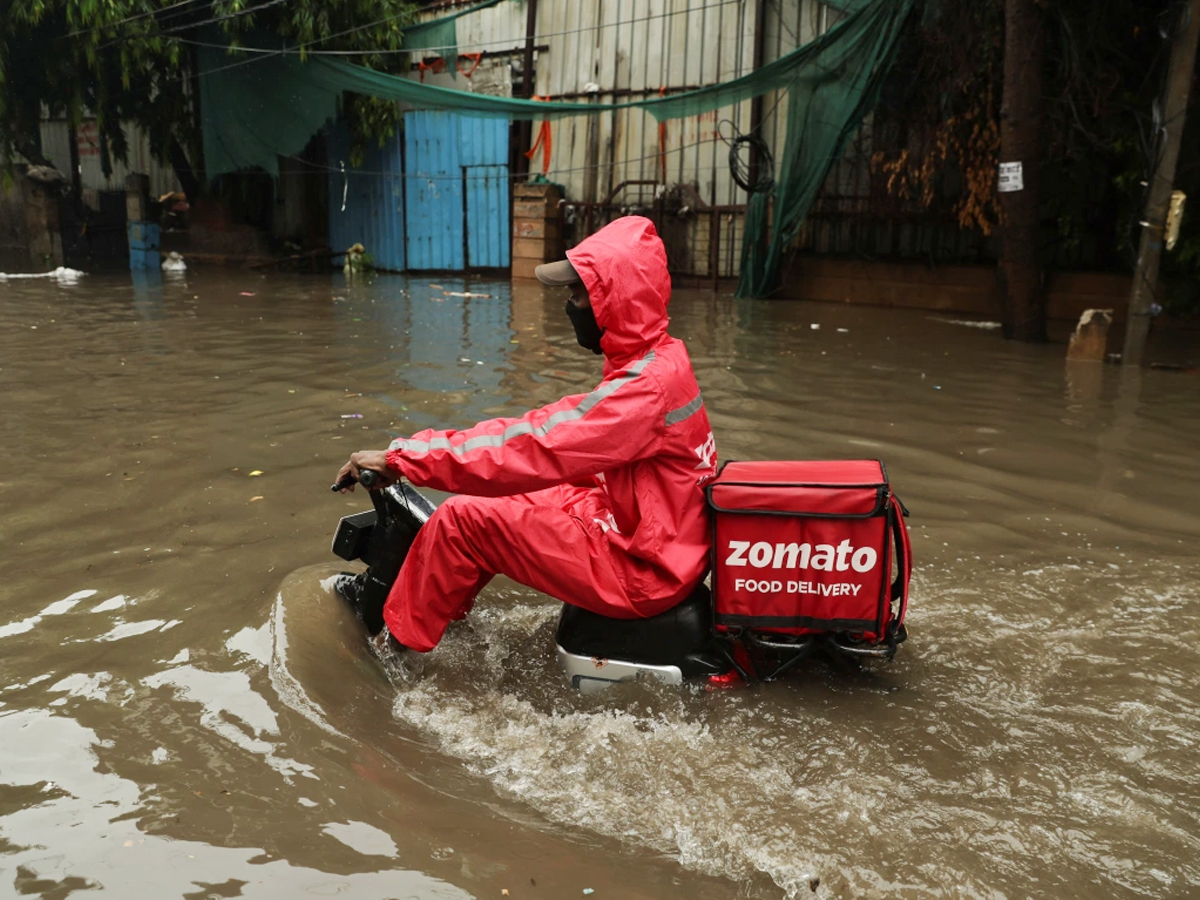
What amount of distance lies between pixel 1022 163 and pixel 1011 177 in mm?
144

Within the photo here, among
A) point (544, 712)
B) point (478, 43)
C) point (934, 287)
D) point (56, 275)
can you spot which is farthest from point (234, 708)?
point (478, 43)

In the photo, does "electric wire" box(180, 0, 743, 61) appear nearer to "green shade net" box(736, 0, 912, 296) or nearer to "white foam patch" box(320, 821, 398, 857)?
"green shade net" box(736, 0, 912, 296)

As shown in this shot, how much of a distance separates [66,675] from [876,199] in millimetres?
10454

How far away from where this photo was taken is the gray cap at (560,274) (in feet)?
9.33

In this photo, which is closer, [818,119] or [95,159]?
[818,119]

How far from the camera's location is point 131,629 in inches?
128

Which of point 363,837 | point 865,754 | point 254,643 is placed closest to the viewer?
point 363,837

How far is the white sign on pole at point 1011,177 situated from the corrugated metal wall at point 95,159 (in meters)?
16.2

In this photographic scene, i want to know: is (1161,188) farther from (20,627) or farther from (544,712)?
(20,627)

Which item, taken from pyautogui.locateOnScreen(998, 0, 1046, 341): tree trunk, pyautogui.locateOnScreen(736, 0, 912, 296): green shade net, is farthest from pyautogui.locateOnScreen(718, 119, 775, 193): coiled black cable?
pyautogui.locateOnScreen(998, 0, 1046, 341): tree trunk

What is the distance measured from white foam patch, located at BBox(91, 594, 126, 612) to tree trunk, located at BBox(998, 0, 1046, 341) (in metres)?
7.92

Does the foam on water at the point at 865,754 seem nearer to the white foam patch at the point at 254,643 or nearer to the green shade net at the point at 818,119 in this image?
the white foam patch at the point at 254,643

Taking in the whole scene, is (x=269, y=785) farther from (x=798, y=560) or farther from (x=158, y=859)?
(x=798, y=560)

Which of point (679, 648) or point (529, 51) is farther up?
point (529, 51)
